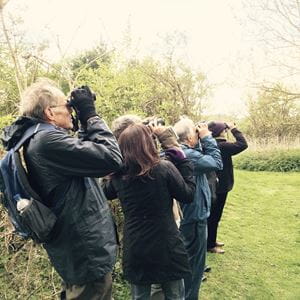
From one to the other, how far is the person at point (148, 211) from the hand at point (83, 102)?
0.34 meters

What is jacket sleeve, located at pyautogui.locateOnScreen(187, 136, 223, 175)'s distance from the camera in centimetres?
313

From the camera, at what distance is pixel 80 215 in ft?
6.55

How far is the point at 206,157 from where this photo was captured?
3.15 meters

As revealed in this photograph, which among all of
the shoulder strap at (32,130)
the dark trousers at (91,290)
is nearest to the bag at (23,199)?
the shoulder strap at (32,130)

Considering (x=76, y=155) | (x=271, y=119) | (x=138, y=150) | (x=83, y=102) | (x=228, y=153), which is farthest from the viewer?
(x=271, y=119)

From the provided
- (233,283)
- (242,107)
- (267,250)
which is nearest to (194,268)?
(233,283)

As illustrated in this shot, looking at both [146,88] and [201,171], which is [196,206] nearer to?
[201,171]

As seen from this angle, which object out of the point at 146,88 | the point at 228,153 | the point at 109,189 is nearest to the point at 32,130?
the point at 109,189

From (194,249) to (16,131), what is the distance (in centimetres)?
194

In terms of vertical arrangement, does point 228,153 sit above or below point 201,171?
below

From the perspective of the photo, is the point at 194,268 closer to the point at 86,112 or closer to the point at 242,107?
the point at 86,112

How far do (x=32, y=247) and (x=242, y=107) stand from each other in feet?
52.6

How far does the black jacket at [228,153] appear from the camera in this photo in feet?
14.4

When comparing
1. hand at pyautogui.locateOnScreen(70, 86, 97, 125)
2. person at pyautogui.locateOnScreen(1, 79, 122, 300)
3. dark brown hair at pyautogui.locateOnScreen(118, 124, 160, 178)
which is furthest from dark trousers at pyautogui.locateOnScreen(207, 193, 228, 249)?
hand at pyautogui.locateOnScreen(70, 86, 97, 125)
